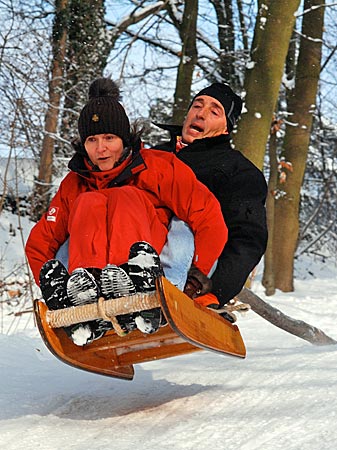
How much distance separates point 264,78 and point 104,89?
14.3 feet

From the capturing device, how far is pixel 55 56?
11.0 meters

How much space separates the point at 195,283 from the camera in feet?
10.3

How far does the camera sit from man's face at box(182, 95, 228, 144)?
395 centimetres

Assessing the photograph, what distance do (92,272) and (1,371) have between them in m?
1.86

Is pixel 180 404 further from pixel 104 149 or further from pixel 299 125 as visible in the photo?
pixel 299 125

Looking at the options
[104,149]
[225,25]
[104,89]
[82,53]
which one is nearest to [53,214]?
[104,149]

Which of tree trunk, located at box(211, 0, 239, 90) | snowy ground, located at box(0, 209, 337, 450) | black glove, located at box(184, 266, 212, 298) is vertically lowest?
snowy ground, located at box(0, 209, 337, 450)

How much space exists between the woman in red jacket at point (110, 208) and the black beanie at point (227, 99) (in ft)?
2.45

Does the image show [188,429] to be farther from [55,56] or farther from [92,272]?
[55,56]

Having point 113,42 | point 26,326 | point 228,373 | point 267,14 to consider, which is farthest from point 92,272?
point 113,42

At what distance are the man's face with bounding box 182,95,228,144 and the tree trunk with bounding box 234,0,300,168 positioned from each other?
3.37 m

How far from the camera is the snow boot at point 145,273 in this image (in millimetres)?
2770

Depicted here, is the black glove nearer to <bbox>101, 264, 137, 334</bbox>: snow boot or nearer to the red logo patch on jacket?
<bbox>101, 264, 137, 334</bbox>: snow boot

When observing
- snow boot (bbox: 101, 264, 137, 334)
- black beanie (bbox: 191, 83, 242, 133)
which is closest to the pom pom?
black beanie (bbox: 191, 83, 242, 133)
